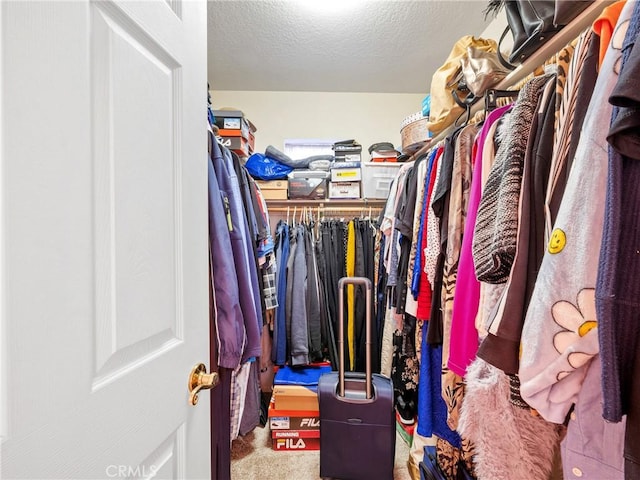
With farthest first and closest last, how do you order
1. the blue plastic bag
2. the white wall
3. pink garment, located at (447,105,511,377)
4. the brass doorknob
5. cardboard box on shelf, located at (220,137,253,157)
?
the white wall → the blue plastic bag → cardboard box on shelf, located at (220,137,253,157) → pink garment, located at (447,105,511,377) → the brass doorknob

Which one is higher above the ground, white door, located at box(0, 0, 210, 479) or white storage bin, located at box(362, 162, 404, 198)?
white storage bin, located at box(362, 162, 404, 198)

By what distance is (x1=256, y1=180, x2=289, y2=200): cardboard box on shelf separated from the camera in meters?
2.18

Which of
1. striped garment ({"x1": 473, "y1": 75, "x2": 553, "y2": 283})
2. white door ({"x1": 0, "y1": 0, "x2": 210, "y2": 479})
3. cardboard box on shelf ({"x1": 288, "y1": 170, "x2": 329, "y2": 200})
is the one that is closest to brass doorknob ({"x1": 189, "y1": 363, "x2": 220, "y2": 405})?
white door ({"x1": 0, "y1": 0, "x2": 210, "y2": 479})

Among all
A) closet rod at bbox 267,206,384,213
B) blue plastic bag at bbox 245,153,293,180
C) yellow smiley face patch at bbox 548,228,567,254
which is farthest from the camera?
closet rod at bbox 267,206,384,213

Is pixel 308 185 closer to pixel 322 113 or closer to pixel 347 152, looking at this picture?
pixel 347 152

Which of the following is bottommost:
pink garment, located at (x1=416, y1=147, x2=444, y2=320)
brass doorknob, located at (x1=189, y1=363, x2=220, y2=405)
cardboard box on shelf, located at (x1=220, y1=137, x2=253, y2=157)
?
brass doorknob, located at (x1=189, y1=363, x2=220, y2=405)

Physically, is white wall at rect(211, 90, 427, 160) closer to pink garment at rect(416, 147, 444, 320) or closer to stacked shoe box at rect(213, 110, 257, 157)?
stacked shoe box at rect(213, 110, 257, 157)

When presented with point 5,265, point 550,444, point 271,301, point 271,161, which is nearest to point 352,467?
point 271,301

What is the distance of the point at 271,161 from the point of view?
2.20 meters

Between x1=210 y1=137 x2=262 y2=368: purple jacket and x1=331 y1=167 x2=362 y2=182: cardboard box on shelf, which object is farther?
x1=331 y1=167 x2=362 y2=182: cardboard box on shelf

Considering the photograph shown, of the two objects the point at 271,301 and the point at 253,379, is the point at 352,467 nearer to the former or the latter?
the point at 253,379

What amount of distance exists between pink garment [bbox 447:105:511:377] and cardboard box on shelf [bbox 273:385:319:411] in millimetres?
1042

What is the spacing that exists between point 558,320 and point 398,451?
1.62 metres

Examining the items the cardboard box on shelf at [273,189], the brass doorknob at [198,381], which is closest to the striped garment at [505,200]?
the brass doorknob at [198,381]
